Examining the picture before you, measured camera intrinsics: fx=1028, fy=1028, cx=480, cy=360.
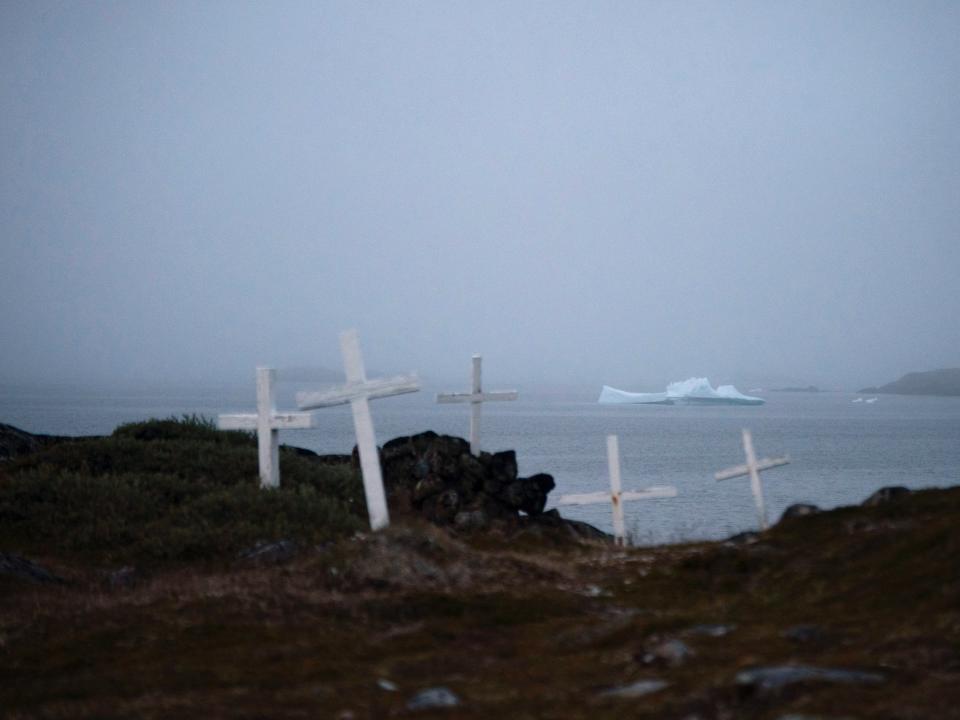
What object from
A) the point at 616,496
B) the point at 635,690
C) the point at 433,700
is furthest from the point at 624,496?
the point at 433,700

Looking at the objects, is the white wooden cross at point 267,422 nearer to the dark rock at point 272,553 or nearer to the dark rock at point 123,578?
the dark rock at point 272,553

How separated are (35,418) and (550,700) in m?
122

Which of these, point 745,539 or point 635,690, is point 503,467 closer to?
point 745,539

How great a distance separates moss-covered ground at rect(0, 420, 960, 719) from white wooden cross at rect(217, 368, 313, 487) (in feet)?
7.91

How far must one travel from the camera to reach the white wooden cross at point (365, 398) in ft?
50.6

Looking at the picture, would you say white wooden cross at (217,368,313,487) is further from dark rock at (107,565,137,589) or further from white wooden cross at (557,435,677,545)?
white wooden cross at (557,435,677,545)

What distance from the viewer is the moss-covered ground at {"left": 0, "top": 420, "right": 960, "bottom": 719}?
785 cm

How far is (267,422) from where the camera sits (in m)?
18.5

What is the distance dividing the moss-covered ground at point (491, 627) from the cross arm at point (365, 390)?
92.3 inches

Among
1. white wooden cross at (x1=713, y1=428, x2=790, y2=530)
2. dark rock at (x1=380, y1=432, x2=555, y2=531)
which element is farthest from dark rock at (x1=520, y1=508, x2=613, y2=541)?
white wooden cross at (x1=713, y1=428, x2=790, y2=530)

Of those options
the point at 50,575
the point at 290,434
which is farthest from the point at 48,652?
the point at 290,434

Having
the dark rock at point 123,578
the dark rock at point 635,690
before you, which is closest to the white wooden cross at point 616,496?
the dark rock at point 123,578

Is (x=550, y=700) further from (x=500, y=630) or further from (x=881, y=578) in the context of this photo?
(x=881, y=578)

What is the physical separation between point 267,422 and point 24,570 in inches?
198
